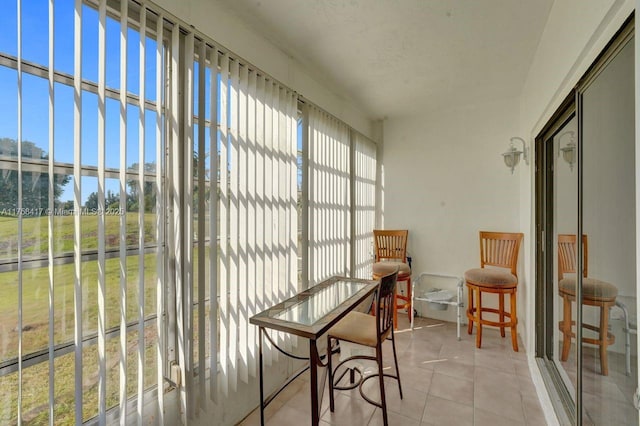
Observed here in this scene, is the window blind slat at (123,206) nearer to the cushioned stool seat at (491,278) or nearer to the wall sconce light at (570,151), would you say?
the wall sconce light at (570,151)

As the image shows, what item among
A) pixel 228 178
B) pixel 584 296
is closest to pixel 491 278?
pixel 584 296

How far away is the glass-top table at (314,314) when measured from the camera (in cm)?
154

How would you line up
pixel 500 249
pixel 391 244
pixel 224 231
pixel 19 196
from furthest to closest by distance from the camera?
pixel 391 244
pixel 500 249
pixel 224 231
pixel 19 196

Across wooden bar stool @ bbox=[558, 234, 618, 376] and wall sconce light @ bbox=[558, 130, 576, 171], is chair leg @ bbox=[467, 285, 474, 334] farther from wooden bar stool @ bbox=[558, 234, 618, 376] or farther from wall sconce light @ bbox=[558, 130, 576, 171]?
wall sconce light @ bbox=[558, 130, 576, 171]

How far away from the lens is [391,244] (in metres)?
4.10

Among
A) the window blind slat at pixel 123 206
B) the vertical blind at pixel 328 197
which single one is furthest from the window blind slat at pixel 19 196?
the vertical blind at pixel 328 197

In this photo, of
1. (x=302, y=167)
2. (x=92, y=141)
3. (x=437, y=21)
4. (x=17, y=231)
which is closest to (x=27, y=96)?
(x=92, y=141)

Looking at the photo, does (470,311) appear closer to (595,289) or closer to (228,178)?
(595,289)

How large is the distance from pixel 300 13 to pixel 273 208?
53.7 inches

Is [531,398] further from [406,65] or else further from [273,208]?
[406,65]

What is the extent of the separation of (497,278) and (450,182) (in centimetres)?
141

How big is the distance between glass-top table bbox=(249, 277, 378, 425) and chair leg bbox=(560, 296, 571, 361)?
3.97 ft

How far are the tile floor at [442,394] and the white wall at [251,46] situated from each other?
2.54 meters

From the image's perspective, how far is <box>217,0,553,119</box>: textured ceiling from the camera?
194 centimetres
